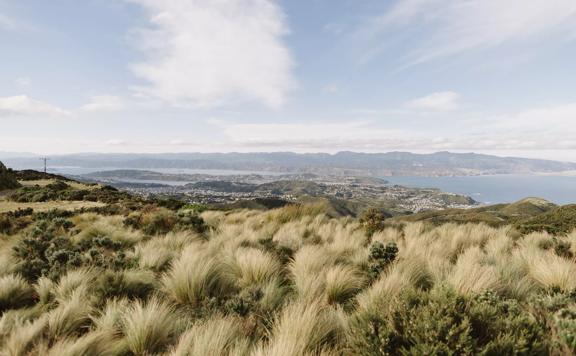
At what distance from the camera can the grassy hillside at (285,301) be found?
291cm

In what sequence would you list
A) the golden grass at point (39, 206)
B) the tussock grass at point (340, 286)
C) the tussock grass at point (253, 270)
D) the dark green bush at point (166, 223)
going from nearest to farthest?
1. the tussock grass at point (340, 286)
2. the tussock grass at point (253, 270)
3. the dark green bush at point (166, 223)
4. the golden grass at point (39, 206)

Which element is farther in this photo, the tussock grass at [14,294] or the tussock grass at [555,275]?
the tussock grass at [14,294]

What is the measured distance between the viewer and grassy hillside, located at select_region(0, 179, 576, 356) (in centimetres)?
291

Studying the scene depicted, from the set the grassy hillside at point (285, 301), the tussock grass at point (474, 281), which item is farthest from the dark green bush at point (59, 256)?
the tussock grass at point (474, 281)

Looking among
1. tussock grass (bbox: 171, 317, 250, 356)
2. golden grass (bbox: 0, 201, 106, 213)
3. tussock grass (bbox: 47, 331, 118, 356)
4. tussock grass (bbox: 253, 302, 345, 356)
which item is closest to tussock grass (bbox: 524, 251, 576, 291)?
tussock grass (bbox: 253, 302, 345, 356)

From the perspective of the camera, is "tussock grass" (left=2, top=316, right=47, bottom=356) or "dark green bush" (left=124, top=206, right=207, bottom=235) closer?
"tussock grass" (left=2, top=316, right=47, bottom=356)

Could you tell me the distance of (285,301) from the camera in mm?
4352

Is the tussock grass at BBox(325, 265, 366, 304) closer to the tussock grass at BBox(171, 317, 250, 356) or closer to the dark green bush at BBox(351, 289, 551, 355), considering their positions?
the dark green bush at BBox(351, 289, 551, 355)

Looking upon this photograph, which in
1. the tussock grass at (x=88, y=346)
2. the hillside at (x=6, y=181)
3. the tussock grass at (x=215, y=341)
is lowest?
the hillside at (x=6, y=181)

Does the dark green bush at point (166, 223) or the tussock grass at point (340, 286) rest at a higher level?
Answer: the tussock grass at point (340, 286)

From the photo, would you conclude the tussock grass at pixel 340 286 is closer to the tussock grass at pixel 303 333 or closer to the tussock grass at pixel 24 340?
the tussock grass at pixel 303 333

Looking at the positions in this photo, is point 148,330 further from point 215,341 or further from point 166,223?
point 166,223

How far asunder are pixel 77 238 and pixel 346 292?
9297mm

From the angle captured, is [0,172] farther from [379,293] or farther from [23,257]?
[379,293]
